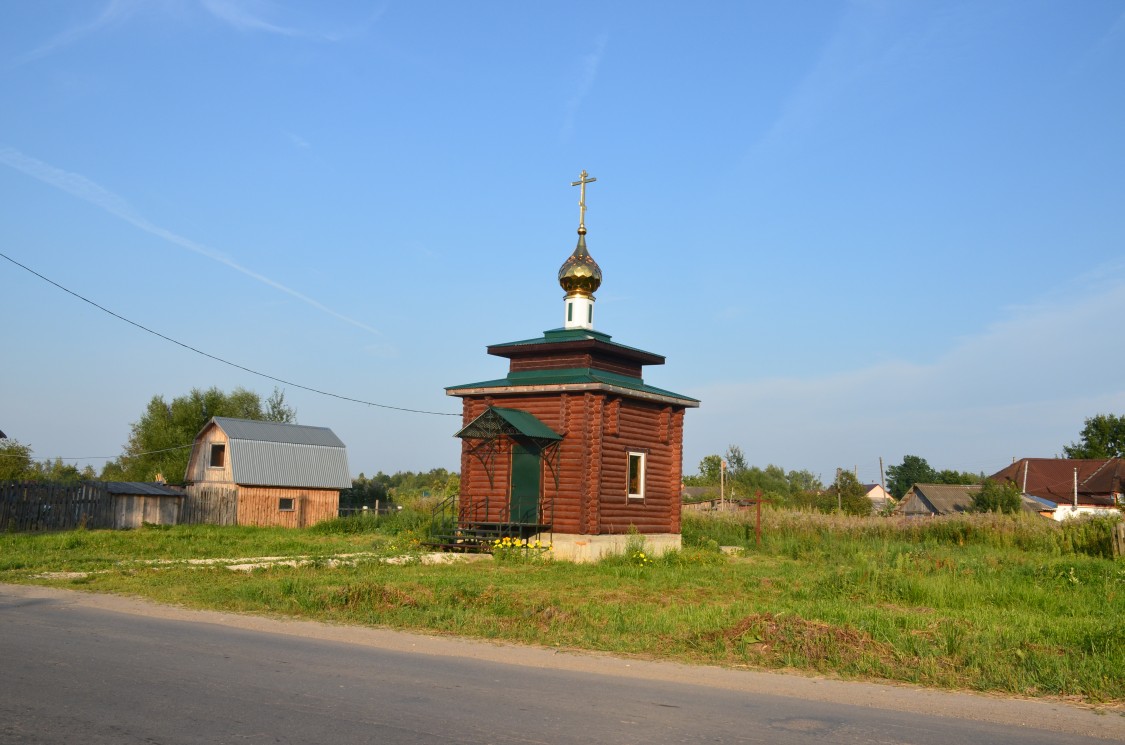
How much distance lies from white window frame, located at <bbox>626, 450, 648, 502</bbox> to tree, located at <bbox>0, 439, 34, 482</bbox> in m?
35.2

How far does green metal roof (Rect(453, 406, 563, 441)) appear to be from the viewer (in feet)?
79.6

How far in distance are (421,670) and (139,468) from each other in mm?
63411

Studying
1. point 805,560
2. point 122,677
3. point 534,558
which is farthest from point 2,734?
point 805,560

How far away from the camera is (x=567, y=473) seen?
2509cm

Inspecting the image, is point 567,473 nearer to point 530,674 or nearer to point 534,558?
point 534,558

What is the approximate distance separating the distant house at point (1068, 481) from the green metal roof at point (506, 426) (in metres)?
49.3

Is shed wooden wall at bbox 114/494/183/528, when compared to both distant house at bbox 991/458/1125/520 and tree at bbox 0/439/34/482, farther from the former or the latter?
distant house at bbox 991/458/1125/520

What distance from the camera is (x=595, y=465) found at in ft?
81.2

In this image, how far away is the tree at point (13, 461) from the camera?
48250 mm

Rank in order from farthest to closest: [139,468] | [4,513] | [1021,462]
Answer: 1. [1021,462]
2. [139,468]
3. [4,513]

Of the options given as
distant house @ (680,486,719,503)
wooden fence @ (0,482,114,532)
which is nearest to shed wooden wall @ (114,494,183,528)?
wooden fence @ (0,482,114,532)

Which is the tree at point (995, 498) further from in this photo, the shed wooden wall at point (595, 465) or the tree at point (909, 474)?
the tree at point (909, 474)

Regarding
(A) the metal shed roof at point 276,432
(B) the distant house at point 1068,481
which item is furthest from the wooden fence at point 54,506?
(B) the distant house at point 1068,481

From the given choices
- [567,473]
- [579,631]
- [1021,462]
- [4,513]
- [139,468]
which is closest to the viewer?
[579,631]
